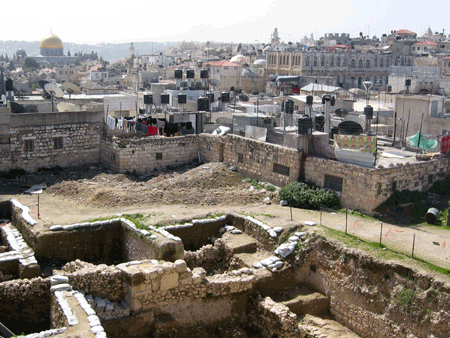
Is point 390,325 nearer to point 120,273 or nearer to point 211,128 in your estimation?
point 120,273

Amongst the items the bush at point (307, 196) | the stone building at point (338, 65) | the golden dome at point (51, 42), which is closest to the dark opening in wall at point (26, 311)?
the bush at point (307, 196)

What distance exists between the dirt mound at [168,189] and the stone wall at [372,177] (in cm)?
221

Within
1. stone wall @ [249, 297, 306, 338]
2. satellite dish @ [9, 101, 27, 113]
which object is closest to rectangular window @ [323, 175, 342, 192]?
stone wall @ [249, 297, 306, 338]

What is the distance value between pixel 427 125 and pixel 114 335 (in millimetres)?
19651

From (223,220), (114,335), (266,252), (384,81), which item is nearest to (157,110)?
(223,220)

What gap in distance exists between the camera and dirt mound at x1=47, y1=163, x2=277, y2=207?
2055 cm

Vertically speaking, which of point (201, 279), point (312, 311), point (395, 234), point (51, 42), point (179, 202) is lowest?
point (312, 311)

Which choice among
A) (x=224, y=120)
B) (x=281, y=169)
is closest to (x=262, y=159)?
(x=281, y=169)

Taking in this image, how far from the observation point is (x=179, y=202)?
808 inches

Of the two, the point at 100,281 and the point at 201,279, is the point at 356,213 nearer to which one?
the point at 201,279

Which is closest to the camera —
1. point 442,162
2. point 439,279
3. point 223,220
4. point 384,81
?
point 439,279

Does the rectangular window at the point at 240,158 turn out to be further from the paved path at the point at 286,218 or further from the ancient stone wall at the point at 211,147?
the paved path at the point at 286,218

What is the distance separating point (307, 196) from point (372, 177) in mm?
2597

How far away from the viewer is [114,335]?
13875 mm
